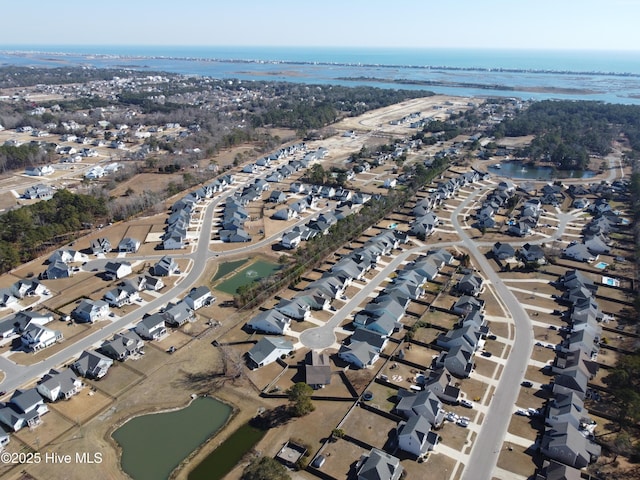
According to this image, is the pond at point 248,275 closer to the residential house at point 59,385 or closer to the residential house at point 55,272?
the residential house at point 59,385

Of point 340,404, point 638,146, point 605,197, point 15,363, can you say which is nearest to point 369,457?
point 340,404

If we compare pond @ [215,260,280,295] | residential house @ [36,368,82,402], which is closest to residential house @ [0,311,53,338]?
residential house @ [36,368,82,402]

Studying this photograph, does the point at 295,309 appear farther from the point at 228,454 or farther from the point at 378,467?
the point at 378,467

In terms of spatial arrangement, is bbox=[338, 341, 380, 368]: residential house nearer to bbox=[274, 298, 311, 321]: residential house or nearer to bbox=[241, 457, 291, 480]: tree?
bbox=[274, 298, 311, 321]: residential house

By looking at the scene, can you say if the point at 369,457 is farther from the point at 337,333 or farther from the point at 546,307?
the point at 546,307

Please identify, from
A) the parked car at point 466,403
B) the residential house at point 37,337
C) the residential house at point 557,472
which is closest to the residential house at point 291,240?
the residential house at point 37,337

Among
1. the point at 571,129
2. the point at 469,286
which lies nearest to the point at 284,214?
the point at 469,286
